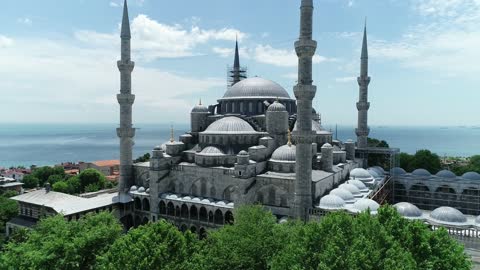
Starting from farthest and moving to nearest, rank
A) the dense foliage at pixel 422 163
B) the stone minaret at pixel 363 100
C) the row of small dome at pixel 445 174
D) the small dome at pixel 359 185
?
the dense foliage at pixel 422 163
the stone minaret at pixel 363 100
the row of small dome at pixel 445 174
the small dome at pixel 359 185

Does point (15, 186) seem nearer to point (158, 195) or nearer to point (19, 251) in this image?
point (158, 195)

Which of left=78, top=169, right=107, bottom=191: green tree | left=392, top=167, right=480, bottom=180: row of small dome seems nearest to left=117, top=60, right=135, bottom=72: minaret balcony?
left=78, top=169, right=107, bottom=191: green tree

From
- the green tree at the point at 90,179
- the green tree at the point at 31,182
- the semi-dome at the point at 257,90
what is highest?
the semi-dome at the point at 257,90

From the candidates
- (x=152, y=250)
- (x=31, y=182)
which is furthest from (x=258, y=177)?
(x=31, y=182)

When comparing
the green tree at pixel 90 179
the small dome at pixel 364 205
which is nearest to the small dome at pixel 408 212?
the small dome at pixel 364 205

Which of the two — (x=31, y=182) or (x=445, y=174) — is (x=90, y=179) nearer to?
(x=31, y=182)

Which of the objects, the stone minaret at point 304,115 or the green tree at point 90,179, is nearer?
the stone minaret at point 304,115

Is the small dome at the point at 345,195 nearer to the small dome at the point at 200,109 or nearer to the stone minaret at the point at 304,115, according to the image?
the stone minaret at the point at 304,115
